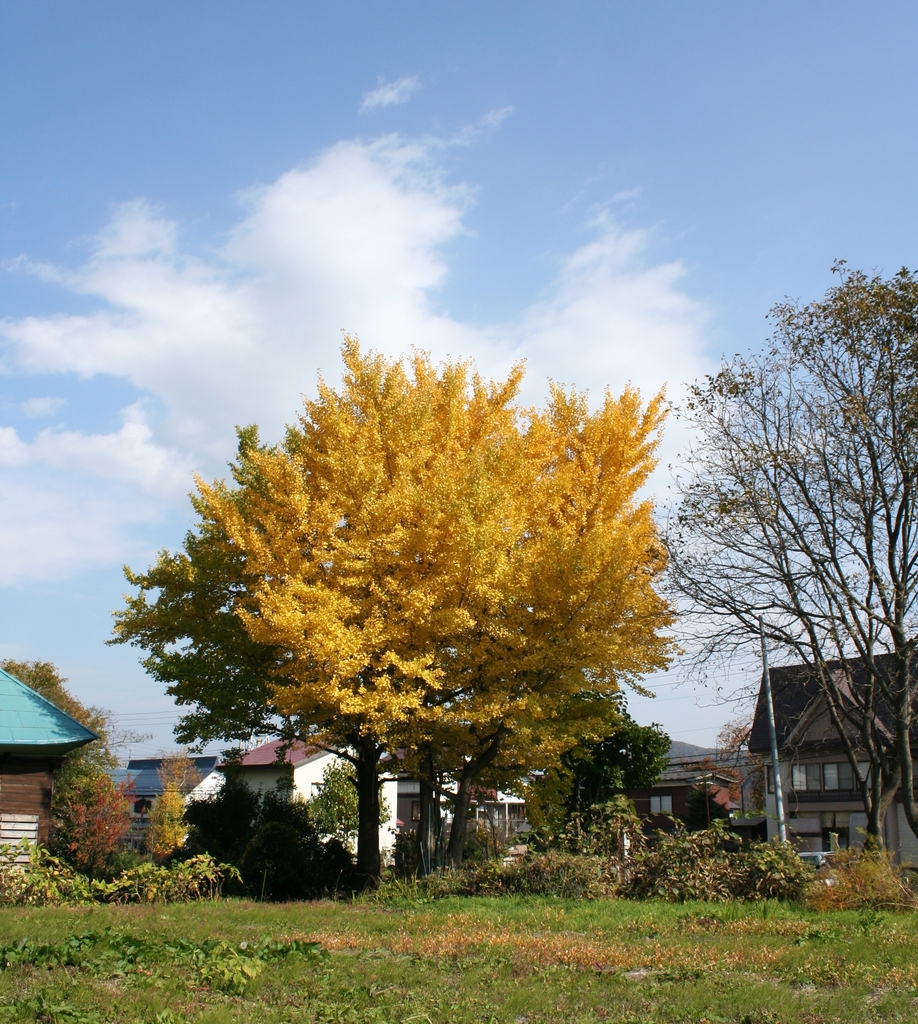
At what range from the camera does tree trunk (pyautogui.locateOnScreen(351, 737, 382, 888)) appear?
1546 centimetres

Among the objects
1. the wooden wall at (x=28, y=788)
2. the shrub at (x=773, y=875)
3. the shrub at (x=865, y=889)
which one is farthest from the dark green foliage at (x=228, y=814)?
the shrub at (x=865, y=889)

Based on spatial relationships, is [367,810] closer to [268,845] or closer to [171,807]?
[268,845]

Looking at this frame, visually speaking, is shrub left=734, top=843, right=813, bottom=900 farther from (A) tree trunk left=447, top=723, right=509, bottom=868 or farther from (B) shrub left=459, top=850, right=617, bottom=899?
(A) tree trunk left=447, top=723, right=509, bottom=868

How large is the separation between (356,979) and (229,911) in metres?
4.71

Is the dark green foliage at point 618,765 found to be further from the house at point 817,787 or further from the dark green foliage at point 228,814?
the house at point 817,787

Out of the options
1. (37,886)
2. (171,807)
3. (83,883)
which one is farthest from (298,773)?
(37,886)

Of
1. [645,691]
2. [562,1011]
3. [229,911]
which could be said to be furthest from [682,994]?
[645,691]

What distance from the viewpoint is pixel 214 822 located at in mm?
20359

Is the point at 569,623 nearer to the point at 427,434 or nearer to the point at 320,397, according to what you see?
the point at 427,434

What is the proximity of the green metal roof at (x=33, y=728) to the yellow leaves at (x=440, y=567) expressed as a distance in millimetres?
3742

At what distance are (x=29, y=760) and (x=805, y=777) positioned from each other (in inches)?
1117

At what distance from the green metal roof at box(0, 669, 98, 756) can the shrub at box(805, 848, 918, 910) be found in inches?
439

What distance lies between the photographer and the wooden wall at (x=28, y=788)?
47.1ft

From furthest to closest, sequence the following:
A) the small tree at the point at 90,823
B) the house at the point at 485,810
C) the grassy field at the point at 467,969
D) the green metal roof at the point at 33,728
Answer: the house at the point at 485,810 → the small tree at the point at 90,823 → the green metal roof at the point at 33,728 → the grassy field at the point at 467,969
